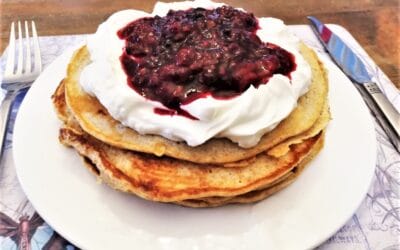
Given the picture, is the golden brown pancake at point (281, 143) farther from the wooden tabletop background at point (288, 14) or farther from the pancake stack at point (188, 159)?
the wooden tabletop background at point (288, 14)

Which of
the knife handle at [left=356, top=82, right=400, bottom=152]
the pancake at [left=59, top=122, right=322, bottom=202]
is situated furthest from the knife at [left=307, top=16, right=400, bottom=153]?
the pancake at [left=59, top=122, right=322, bottom=202]

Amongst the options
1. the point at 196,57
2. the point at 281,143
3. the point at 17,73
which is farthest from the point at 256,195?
the point at 17,73

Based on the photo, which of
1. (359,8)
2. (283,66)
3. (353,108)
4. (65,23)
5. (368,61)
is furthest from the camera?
(359,8)

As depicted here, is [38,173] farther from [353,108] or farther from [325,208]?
[353,108]

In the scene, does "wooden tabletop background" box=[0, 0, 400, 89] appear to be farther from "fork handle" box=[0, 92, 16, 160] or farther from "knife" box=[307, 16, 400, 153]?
"fork handle" box=[0, 92, 16, 160]

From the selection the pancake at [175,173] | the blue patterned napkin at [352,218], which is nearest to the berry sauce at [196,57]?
the pancake at [175,173]

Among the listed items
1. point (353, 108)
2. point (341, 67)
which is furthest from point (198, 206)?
point (341, 67)

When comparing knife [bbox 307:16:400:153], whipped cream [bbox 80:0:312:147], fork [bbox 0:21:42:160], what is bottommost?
fork [bbox 0:21:42:160]
